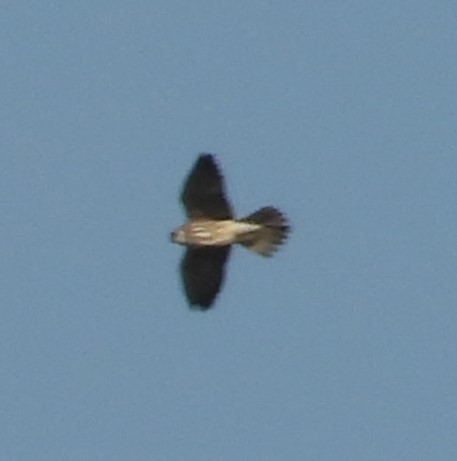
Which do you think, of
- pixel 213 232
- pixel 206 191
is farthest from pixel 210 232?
pixel 206 191

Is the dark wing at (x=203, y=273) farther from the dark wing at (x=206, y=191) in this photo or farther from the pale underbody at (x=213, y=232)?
the dark wing at (x=206, y=191)

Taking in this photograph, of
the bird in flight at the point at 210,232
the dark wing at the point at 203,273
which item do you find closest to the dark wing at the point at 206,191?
the bird in flight at the point at 210,232

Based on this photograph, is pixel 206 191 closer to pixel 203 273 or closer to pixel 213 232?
pixel 213 232

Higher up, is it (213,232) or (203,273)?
(213,232)

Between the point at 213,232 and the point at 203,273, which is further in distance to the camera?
the point at 203,273
